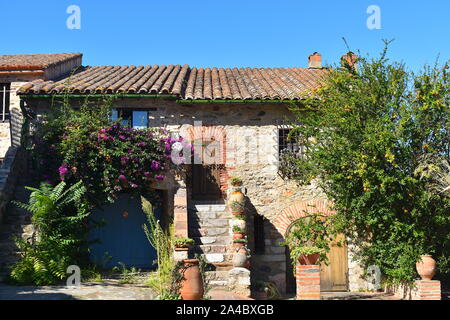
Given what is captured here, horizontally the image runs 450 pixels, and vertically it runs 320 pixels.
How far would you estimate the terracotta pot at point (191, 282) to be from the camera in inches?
312

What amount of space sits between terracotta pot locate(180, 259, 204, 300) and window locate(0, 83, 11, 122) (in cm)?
824

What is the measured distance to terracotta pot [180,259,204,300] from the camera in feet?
26.0

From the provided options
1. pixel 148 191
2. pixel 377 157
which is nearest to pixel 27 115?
pixel 148 191

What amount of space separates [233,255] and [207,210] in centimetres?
160

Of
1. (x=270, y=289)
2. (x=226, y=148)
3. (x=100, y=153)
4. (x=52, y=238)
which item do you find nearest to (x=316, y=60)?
(x=226, y=148)

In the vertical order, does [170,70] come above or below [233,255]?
above

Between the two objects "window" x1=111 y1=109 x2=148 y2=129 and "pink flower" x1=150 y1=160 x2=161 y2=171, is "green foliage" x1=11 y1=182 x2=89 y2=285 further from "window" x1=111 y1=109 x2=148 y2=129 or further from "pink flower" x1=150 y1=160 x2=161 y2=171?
"window" x1=111 y1=109 x2=148 y2=129

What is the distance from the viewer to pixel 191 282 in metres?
7.95

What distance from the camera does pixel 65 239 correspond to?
1022 centimetres

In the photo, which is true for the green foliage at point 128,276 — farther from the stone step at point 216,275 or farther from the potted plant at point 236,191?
the potted plant at point 236,191

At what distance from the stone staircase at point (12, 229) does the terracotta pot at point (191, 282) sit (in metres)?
3.99

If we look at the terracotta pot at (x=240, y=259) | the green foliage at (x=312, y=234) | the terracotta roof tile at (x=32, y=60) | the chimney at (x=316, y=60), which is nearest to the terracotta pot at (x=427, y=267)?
the green foliage at (x=312, y=234)

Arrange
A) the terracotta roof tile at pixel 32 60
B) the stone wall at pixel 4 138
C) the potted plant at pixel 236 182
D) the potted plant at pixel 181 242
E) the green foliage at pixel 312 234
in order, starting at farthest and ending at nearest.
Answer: the terracotta roof tile at pixel 32 60 → the stone wall at pixel 4 138 → the potted plant at pixel 236 182 → the green foliage at pixel 312 234 → the potted plant at pixel 181 242
